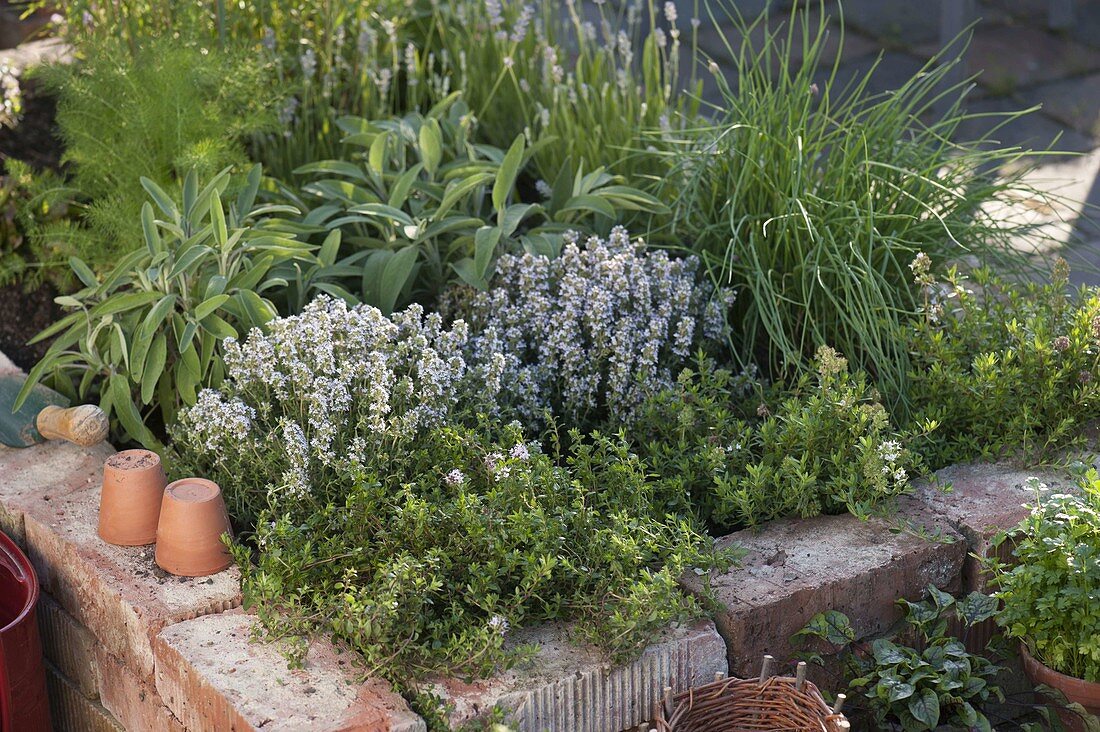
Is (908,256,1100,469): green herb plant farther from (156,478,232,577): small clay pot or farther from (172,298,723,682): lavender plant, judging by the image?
(156,478,232,577): small clay pot

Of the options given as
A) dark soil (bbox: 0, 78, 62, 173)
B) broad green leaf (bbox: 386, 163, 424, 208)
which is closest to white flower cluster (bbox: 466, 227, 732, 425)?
broad green leaf (bbox: 386, 163, 424, 208)

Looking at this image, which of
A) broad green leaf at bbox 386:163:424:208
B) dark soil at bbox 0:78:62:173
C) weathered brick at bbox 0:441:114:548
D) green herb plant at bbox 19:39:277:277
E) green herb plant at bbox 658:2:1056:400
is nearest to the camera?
weathered brick at bbox 0:441:114:548

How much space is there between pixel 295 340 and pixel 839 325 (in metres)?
1.20

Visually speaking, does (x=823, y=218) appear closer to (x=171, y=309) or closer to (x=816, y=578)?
(x=816, y=578)

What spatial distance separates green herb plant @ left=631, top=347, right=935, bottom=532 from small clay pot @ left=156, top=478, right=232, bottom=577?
0.79 m

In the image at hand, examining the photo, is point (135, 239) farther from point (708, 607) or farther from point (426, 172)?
point (708, 607)

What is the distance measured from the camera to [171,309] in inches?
96.7

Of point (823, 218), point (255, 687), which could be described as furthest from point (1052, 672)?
point (255, 687)

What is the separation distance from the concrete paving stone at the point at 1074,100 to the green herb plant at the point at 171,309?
3.19m

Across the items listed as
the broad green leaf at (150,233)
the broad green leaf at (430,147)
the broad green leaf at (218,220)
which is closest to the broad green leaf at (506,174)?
the broad green leaf at (430,147)

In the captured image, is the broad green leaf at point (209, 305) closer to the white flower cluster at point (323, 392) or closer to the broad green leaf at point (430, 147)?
the white flower cluster at point (323, 392)

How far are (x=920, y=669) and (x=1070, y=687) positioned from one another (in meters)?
0.24

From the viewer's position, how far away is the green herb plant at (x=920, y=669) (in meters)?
1.97

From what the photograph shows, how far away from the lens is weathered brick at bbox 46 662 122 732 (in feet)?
7.46
